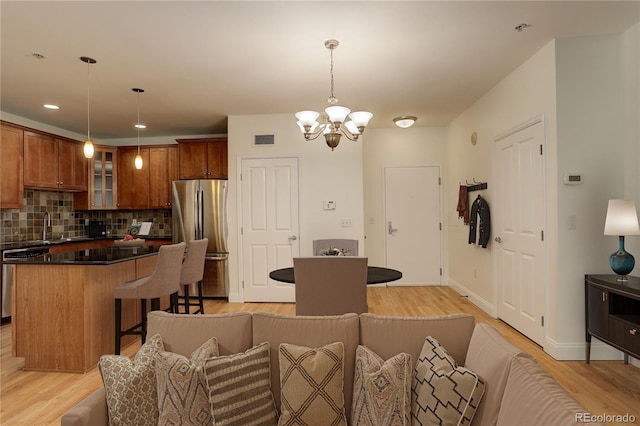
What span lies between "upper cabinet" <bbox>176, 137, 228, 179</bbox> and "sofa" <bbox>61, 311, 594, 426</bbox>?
13.8ft

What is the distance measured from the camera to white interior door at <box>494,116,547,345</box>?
3455 mm

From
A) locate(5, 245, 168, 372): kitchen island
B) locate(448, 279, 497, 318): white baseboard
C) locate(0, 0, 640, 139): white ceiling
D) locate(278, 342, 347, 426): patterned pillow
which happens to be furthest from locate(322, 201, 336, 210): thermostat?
locate(278, 342, 347, 426): patterned pillow

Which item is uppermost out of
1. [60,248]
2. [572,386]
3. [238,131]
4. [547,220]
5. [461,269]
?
[238,131]

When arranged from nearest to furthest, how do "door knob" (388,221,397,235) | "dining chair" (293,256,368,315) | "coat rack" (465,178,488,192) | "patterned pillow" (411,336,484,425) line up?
"patterned pillow" (411,336,484,425) < "dining chair" (293,256,368,315) < "coat rack" (465,178,488,192) < "door knob" (388,221,397,235)

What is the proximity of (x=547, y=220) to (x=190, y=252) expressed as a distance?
11.5 ft

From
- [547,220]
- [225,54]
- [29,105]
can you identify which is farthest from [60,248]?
[547,220]

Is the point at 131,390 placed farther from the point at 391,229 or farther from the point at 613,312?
the point at 391,229

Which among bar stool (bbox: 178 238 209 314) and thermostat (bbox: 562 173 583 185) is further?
bar stool (bbox: 178 238 209 314)

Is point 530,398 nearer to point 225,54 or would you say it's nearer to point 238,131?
point 225,54

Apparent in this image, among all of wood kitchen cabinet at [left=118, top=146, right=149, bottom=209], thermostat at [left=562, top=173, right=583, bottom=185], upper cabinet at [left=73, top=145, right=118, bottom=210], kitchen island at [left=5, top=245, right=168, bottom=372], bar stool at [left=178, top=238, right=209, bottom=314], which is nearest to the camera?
kitchen island at [left=5, top=245, right=168, bottom=372]

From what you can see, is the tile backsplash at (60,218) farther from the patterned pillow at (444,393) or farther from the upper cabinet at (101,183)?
the patterned pillow at (444,393)

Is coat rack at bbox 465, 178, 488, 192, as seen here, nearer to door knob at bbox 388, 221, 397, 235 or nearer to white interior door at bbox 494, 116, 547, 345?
white interior door at bbox 494, 116, 547, 345

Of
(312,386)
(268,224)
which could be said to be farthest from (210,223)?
(312,386)

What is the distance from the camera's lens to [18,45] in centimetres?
311
